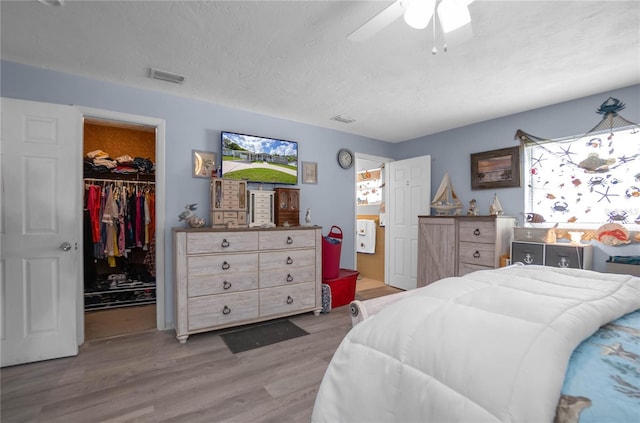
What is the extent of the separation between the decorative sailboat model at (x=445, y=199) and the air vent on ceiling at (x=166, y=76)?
3.37 m

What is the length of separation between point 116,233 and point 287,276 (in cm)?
236

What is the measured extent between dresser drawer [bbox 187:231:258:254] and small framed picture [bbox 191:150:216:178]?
799mm

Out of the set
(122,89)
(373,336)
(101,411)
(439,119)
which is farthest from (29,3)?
(439,119)

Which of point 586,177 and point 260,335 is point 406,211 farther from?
point 260,335

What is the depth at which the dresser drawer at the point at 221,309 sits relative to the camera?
2.61 meters

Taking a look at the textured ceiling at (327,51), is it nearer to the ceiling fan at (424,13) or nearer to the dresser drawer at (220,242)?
the ceiling fan at (424,13)

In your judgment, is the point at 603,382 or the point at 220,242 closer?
the point at 603,382

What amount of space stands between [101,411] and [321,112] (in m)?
3.22

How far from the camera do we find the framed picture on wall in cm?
346

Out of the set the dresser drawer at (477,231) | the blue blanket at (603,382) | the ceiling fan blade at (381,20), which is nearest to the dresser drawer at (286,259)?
the dresser drawer at (477,231)

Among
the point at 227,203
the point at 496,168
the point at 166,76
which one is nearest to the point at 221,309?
the point at 227,203

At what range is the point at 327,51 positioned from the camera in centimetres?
216

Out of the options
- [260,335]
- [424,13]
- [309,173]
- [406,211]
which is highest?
[424,13]

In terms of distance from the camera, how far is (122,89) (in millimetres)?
2713
